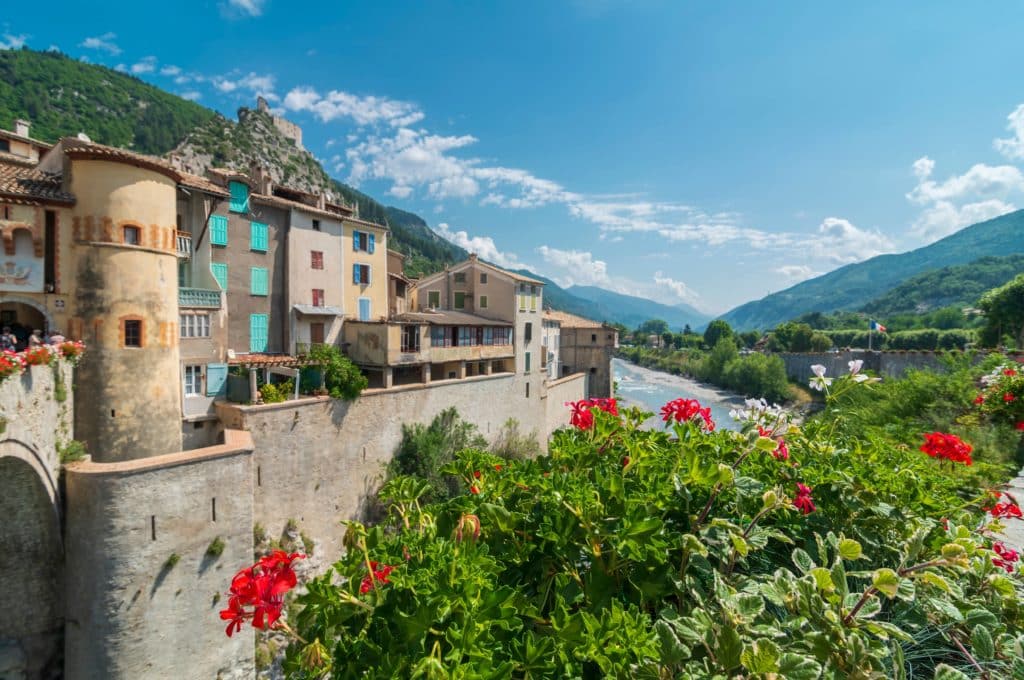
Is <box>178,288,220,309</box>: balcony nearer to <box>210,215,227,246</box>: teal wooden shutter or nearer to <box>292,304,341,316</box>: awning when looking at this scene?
<box>210,215,227,246</box>: teal wooden shutter

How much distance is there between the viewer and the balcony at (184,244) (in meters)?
17.6

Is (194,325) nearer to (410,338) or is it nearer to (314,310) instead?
(314,310)

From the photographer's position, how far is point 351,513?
20547 millimetres

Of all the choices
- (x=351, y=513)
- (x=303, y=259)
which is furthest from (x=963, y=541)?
(x=303, y=259)

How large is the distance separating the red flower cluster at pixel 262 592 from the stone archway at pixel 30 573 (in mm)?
14708

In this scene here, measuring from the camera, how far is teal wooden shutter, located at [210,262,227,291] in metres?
19.2

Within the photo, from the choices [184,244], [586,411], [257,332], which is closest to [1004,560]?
[586,411]

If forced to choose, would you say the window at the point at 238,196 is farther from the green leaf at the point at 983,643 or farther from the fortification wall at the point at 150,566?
the green leaf at the point at 983,643

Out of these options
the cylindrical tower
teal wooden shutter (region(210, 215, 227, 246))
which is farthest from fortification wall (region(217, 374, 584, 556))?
teal wooden shutter (region(210, 215, 227, 246))

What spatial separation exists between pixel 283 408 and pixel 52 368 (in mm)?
6831

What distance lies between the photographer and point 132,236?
14078mm

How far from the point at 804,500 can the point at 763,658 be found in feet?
5.68

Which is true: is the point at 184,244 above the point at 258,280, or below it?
above

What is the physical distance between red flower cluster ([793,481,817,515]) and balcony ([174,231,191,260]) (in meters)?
21.1
